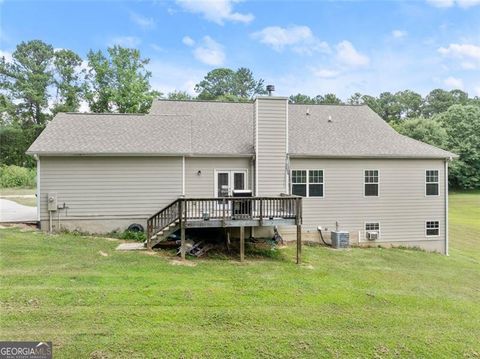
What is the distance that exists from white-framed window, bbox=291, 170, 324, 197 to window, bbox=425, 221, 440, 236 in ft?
15.8

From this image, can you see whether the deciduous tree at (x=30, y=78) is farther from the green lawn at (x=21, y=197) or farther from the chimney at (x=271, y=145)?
the chimney at (x=271, y=145)

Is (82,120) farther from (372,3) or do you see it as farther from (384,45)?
(384,45)

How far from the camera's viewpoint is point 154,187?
1102 cm

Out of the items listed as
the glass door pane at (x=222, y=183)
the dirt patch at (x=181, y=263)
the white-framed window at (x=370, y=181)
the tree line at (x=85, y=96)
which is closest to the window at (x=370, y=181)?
the white-framed window at (x=370, y=181)

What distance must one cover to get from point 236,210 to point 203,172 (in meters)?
2.85

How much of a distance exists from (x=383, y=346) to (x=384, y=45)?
709 inches

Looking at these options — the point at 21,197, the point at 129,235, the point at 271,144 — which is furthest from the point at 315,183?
the point at 21,197

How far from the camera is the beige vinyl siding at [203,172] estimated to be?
11359mm

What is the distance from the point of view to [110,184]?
10.8 meters

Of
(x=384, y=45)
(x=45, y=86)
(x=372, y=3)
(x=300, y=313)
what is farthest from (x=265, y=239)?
(x=45, y=86)

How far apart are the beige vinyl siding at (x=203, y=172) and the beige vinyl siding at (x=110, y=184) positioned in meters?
0.39

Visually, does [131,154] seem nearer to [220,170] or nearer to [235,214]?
[220,170]

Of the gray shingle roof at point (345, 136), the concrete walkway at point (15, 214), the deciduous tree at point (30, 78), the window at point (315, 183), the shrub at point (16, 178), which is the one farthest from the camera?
the deciduous tree at point (30, 78)

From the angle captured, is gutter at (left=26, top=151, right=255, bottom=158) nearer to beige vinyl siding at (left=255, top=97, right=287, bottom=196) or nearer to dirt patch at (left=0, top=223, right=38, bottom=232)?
beige vinyl siding at (left=255, top=97, right=287, bottom=196)
